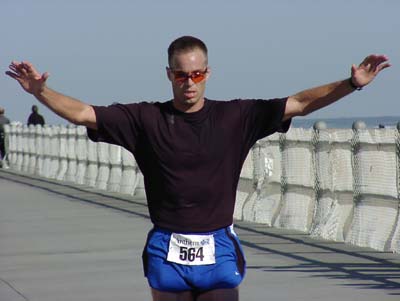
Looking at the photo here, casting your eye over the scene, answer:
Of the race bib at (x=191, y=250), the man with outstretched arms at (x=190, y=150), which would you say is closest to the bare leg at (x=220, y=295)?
the man with outstretched arms at (x=190, y=150)

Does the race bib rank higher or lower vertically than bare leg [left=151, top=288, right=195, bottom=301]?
higher

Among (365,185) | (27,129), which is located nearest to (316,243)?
(365,185)

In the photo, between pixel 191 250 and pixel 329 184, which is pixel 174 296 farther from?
pixel 329 184

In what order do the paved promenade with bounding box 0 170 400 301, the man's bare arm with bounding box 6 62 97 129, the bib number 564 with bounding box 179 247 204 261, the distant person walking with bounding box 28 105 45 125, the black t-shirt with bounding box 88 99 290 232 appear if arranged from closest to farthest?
the bib number 564 with bounding box 179 247 204 261
the black t-shirt with bounding box 88 99 290 232
the man's bare arm with bounding box 6 62 97 129
the paved promenade with bounding box 0 170 400 301
the distant person walking with bounding box 28 105 45 125

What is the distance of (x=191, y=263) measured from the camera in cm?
648

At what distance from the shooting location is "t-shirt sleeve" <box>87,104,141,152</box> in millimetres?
6703

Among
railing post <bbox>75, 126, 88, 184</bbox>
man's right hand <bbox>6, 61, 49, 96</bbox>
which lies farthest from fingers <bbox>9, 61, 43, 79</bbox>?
railing post <bbox>75, 126, 88, 184</bbox>

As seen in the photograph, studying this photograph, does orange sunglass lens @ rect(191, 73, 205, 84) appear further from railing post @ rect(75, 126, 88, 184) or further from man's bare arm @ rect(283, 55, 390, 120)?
railing post @ rect(75, 126, 88, 184)

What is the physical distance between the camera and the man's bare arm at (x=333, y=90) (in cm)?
661

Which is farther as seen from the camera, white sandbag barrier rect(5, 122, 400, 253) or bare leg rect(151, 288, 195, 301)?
white sandbag barrier rect(5, 122, 400, 253)

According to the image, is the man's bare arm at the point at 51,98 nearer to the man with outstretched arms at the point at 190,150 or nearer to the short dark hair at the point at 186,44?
the man with outstretched arms at the point at 190,150

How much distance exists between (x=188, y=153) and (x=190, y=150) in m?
0.02

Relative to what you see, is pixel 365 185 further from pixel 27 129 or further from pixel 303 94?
pixel 27 129

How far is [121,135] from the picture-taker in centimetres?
672
